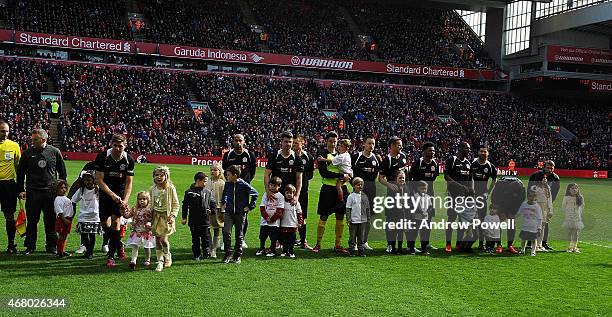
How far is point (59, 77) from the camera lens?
41.2 metres

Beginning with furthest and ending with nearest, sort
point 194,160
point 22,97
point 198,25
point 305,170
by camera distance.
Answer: point 198,25 < point 22,97 < point 194,160 < point 305,170

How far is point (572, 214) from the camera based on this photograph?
12.0 metres

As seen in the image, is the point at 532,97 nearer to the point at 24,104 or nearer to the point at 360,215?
the point at 24,104

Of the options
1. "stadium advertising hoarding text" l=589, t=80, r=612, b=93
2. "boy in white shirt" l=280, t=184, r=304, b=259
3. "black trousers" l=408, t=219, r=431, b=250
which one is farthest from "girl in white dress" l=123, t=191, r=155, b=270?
"stadium advertising hoarding text" l=589, t=80, r=612, b=93

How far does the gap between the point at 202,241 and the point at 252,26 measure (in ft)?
148

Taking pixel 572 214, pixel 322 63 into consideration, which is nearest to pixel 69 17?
pixel 322 63

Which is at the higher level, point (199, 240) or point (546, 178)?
point (546, 178)

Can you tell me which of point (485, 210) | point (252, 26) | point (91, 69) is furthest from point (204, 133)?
point (485, 210)

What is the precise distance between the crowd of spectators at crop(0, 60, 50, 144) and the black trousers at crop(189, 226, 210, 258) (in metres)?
26.0

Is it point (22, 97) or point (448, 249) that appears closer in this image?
point (448, 249)

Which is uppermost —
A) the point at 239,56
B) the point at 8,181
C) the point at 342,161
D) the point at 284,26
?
the point at 284,26

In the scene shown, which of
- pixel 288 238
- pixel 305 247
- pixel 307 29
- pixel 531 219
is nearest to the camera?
pixel 288 238

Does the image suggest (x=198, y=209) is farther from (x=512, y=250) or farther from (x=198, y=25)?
(x=198, y=25)

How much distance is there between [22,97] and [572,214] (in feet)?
112
